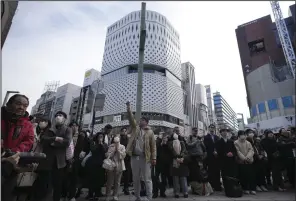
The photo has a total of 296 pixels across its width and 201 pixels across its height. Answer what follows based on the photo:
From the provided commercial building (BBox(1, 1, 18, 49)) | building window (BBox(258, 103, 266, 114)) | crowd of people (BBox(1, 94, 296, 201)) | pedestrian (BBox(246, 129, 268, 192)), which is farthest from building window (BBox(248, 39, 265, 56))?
commercial building (BBox(1, 1, 18, 49))

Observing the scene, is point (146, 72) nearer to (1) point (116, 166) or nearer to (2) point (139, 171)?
(1) point (116, 166)

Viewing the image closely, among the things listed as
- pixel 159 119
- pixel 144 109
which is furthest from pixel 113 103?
pixel 159 119

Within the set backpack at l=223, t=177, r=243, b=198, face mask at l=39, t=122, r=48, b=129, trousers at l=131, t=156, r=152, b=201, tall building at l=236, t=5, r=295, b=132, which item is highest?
tall building at l=236, t=5, r=295, b=132

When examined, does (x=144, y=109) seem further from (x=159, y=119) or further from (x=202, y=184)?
(x=202, y=184)

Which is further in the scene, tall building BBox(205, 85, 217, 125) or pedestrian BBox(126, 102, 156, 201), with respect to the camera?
tall building BBox(205, 85, 217, 125)

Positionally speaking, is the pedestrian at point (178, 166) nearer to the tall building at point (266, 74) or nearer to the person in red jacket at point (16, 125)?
the person in red jacket at point (16, 125)

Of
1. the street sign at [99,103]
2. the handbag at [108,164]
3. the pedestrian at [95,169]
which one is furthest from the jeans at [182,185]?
the street sign at [99,103]

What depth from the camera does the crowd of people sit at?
3.12 meters

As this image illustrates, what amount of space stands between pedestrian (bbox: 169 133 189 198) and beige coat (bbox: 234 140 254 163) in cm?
160

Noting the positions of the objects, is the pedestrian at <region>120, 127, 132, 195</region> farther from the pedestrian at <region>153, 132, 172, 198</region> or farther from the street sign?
the street sign

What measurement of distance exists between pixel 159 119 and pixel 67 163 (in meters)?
56.4

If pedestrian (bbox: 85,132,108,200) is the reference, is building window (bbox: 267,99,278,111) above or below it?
above

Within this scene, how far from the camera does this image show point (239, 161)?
5531 mm

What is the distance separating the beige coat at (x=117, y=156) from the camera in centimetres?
477
